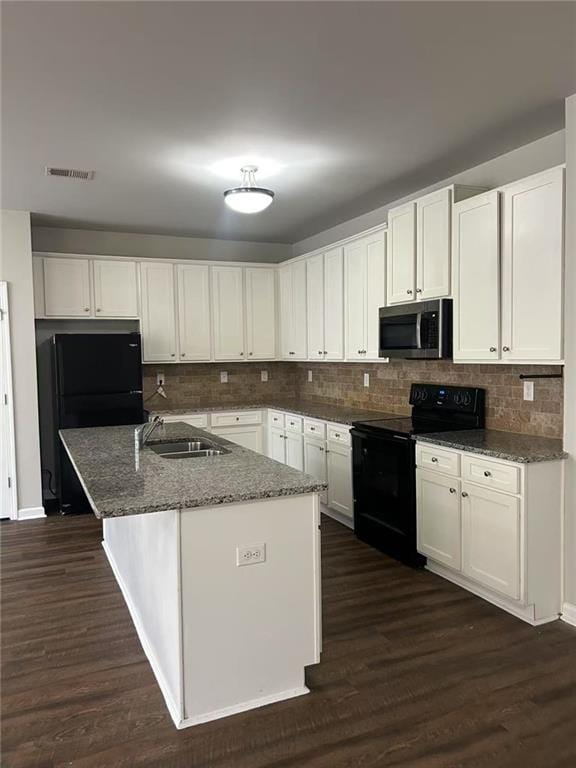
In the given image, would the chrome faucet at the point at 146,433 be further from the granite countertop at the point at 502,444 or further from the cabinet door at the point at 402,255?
the cabinet door at the point at 402,255

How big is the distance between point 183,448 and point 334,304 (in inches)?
86.4

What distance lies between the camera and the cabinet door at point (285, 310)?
5.93 metres

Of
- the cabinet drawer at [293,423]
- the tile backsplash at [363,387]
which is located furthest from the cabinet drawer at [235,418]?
the cabinet drawer at [293,423]

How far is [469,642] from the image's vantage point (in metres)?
2.75

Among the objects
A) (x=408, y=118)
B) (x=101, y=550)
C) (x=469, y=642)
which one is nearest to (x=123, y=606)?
(x=101, y=550)

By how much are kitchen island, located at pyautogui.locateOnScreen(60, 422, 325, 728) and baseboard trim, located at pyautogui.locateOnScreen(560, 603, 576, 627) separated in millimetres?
1430

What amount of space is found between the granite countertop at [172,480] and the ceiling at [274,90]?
175cm

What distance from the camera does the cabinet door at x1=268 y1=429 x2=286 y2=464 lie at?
18.3ft

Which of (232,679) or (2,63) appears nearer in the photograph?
(232,679)

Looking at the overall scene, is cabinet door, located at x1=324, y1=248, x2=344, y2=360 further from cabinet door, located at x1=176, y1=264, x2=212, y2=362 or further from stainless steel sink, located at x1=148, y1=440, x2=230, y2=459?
stainless steel sink, located at x1=148, y1=440, x2=230, y2=459

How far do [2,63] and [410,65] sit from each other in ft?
5.75

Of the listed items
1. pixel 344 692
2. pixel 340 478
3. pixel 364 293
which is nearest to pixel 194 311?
pixel 364 293

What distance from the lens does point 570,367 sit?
9.39 ft

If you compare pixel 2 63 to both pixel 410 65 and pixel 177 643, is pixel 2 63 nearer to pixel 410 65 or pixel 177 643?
pixel 410 65
